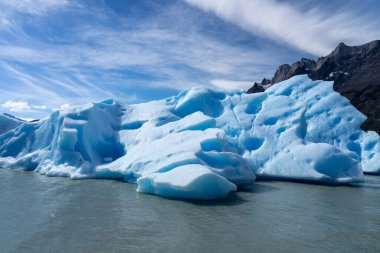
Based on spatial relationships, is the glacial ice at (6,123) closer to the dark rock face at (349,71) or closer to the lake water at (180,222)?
→ the lake water at (180,222)

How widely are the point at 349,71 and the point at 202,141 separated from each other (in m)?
50.7

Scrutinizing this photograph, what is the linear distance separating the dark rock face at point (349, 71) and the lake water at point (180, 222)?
35.4 meters

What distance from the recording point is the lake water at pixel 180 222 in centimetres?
514

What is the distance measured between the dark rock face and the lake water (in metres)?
35.4

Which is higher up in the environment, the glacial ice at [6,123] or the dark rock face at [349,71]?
the dark rock face at [349,71]

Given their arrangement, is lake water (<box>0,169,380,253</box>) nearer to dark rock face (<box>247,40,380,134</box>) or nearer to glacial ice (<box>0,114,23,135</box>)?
glacial ice (<box>0,114,23,135</box>)

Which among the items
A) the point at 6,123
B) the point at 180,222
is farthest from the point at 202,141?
the point at 6,123

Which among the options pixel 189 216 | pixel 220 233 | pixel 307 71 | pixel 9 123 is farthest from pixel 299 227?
pixel 307 71

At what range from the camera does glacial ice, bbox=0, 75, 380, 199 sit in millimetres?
9539

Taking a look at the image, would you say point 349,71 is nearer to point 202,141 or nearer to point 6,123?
point 6,123

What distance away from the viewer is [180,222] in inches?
249

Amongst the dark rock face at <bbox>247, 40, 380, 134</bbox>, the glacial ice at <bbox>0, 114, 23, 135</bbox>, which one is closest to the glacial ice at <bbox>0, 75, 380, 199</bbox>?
the glacial ice at <bbox>0, 114, 23, 135</bbox>

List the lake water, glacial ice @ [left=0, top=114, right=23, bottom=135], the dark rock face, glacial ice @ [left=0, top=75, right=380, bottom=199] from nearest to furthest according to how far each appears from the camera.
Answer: the lake water, glacial ice @ [left=0, top=75, right=380, bottom=199], glacial ice @ [left=0, top=114, right=23, bottom=135], the dark rock face

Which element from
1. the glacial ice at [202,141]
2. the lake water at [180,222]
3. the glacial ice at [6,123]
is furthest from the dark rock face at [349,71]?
the lake water at [180,222]
